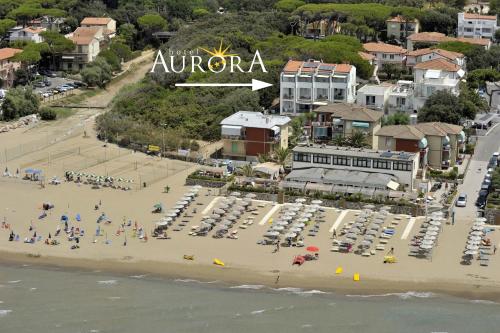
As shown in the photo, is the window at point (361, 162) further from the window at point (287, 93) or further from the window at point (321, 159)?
the window at point (287, 93)

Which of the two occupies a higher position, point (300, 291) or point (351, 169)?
point (351, 169)

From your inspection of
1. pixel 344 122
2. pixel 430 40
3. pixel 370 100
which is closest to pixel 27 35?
pixel 430 40

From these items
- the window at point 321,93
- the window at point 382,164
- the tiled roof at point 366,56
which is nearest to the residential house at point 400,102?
the window at point 321,93

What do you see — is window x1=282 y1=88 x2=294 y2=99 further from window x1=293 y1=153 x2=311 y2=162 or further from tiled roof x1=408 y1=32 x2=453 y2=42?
tiled roof x1=408 y1=32 x2=453 y2=42

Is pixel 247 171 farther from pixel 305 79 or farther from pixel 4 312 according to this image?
pixel 4 312

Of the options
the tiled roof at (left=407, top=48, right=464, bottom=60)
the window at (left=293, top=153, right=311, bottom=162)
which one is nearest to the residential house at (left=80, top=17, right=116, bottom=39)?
the tiled roof at (left=407, top=48, right=464, bottom=60)

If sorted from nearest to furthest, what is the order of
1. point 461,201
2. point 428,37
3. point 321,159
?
1. point 461,201
2. point 321,159
3. point 428,37

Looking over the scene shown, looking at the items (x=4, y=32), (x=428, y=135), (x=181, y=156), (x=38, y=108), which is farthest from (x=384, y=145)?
(x=4, y=32)
